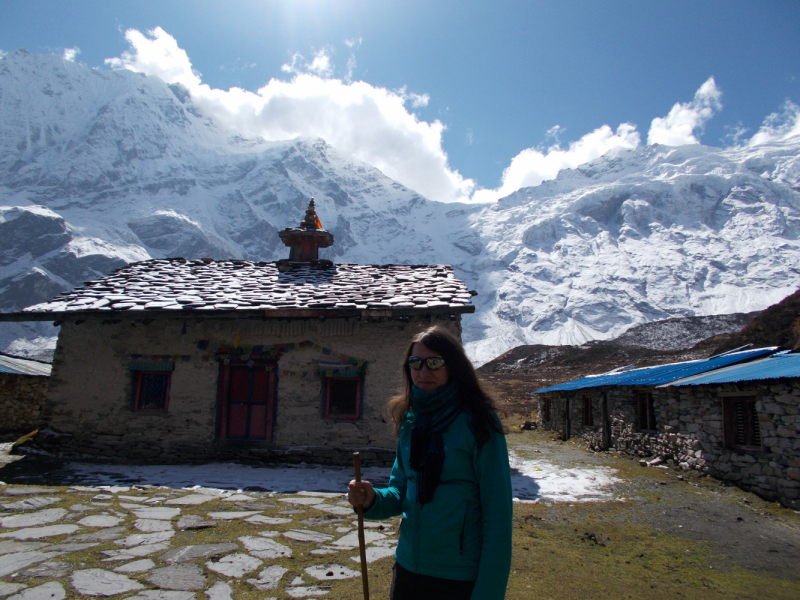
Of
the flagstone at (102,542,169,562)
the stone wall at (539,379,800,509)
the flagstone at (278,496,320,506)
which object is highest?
the stone wall at (539,379,800,509)

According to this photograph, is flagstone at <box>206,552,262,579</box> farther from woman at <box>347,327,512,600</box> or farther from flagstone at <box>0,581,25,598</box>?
woman at <box>347,327,512,600</box>

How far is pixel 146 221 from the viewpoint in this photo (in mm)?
115812

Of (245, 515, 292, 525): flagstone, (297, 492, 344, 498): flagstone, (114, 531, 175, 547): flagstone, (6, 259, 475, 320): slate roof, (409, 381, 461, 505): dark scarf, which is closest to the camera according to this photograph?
(409, 381, 461, 505): dark scarf

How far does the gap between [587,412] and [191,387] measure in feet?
39.5

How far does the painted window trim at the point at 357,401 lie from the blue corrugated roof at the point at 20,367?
27.6 ft

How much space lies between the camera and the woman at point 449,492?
1855 mm

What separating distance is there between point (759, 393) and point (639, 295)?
86.8 metres

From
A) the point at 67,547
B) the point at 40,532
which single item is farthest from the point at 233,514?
the point at 40,532

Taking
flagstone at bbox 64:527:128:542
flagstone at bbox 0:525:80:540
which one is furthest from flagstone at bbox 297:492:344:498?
flagstone at bbox 0:525:80:540

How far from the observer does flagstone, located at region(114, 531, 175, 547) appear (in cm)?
427

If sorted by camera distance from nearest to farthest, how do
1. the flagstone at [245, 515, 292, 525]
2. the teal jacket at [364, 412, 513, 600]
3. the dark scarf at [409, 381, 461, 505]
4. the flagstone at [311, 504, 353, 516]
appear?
the teal jacket at [364, 412, 513, 600] → the dark scarf at [409, 381, 461, 505] → the flagstone at [245, 515, 292, 525] → the flagstone at [311, 504, 353, 516]

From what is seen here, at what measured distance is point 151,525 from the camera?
482 cm

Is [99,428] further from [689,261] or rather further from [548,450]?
[689,261]

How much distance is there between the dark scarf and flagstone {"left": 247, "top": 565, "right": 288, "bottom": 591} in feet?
7.46
